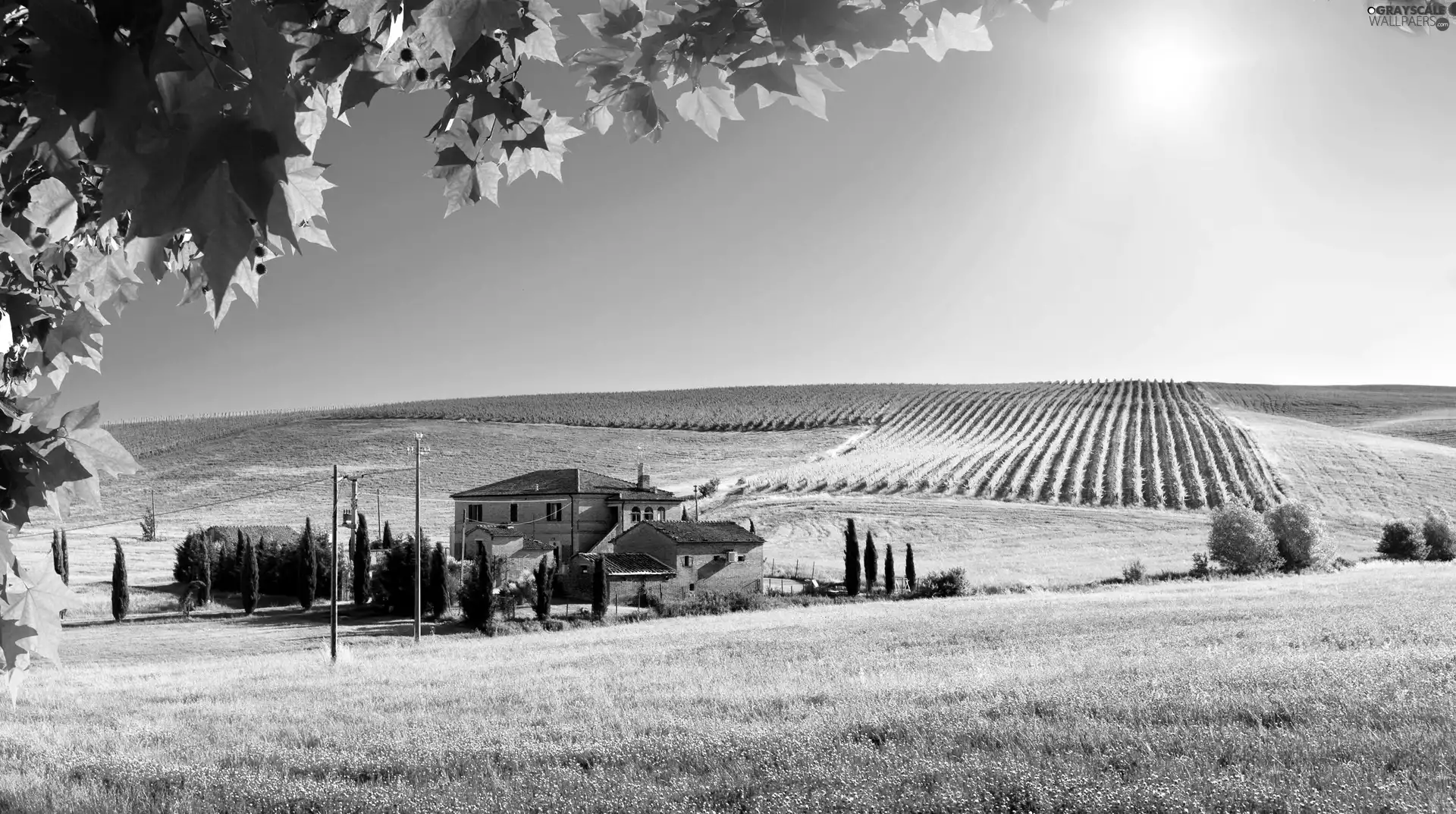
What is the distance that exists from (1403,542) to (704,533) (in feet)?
146

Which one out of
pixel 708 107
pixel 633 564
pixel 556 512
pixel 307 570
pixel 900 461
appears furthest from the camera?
pixel 900 461

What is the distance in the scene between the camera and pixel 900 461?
105 m

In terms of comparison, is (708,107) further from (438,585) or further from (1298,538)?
(1298,538)

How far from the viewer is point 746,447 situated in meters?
123

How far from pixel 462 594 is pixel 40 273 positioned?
42.2 meters

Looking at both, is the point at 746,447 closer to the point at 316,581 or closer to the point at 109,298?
the point at 316,581

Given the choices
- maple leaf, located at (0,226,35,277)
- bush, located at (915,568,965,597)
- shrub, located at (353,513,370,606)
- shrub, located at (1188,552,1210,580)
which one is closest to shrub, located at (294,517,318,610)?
shrub, located at (353,513,370,606)

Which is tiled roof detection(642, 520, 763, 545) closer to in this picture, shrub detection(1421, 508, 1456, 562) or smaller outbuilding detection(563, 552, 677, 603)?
smaller outbuilding detection(563, 552, 677, 603)

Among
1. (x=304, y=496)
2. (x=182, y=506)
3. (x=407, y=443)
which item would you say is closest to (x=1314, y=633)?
(x=304, y=496)

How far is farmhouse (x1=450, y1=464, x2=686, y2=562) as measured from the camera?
63.4m

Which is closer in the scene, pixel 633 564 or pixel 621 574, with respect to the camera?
pixel 621 574

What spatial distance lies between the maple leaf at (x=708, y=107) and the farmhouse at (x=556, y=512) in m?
59.3

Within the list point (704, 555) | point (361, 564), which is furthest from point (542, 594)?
point (361, 564)

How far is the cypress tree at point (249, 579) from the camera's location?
5434cm
